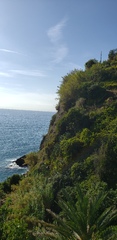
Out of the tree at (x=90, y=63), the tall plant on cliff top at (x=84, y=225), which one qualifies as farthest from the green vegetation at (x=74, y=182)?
the tree at (x=90, y=63)

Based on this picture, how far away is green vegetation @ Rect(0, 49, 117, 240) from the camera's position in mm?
10742

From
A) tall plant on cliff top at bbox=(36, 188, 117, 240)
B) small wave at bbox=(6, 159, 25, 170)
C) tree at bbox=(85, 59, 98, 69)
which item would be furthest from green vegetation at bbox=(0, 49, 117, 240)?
small wave at bbox=(6, 159, 25, 170)

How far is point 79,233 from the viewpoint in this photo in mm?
10125

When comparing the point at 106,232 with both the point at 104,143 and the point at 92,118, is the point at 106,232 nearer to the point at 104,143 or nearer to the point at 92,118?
the point at 104,143

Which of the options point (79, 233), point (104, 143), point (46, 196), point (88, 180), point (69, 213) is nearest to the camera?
point (79, 233)

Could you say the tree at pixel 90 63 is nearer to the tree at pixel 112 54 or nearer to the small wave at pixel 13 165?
the tree at pixel 112 54

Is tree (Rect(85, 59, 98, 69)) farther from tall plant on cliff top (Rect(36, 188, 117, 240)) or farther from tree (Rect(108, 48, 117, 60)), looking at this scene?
tall plant on cliff top (Rect(36, 188, 117, 240))

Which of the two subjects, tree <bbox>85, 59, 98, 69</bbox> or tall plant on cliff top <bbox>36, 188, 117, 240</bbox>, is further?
tree <bbox>85, 59, 98, 69</bbox>

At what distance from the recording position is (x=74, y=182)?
1941cm

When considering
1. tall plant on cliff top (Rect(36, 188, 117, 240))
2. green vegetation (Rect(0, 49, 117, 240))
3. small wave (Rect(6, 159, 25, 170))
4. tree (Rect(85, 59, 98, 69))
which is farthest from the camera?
tree (Rect(85, 59, 98, 69))

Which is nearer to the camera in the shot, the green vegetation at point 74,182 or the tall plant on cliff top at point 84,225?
the tall plant on cliff top at point 84,225

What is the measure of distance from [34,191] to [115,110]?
14.0 m

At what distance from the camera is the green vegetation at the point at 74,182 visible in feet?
35.2

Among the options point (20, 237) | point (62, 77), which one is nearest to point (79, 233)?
point (20, 237)
